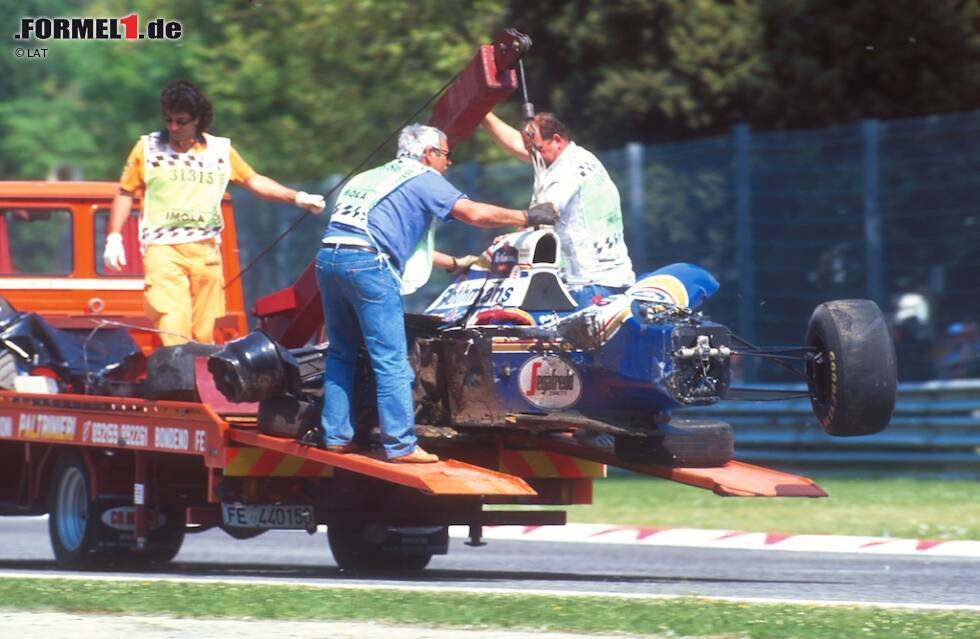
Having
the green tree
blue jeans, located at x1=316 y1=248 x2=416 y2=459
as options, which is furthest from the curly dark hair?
the green tree

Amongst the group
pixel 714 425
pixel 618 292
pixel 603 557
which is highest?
pixel 618 292

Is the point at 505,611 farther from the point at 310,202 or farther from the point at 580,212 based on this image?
the point at 310,202

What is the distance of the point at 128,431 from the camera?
11.0 meters

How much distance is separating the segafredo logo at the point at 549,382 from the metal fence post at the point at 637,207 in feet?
31.4

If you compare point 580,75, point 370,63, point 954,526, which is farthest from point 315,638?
point 370,63

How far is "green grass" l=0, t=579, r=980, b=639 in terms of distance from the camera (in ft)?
25.5

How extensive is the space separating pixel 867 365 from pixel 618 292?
1672 mm

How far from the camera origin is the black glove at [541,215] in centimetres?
983

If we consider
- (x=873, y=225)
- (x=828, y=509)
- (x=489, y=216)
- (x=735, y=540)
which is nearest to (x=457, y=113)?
(x=489, y=216)

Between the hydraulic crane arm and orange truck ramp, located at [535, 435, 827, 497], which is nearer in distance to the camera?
orange truck ramp, located at [535, 435, 827, 497]

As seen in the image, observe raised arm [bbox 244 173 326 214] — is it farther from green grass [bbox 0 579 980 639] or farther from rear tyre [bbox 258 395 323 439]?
green grass [bbox 0 579 980 639]

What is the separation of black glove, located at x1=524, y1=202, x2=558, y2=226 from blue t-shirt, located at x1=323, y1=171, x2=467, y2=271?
1.17ft

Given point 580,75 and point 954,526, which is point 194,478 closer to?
point 954,526

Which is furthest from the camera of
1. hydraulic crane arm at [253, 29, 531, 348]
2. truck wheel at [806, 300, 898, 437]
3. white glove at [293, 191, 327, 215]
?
white glove at [293, 191, 327, 215]
